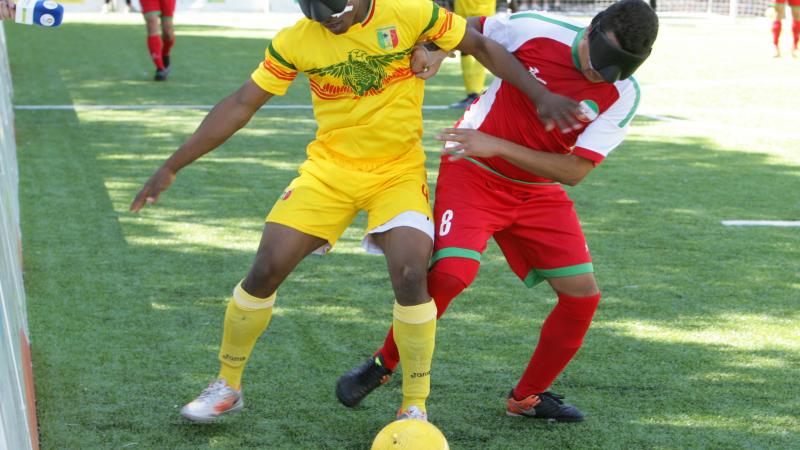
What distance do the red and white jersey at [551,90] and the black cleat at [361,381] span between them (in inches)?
38.6

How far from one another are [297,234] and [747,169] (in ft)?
22.4

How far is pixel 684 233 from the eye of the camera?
782cm

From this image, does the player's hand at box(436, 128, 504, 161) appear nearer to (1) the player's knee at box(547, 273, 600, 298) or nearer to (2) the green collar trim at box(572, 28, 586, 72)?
(2) the green collar trim at box(572, 28, 586, 72)

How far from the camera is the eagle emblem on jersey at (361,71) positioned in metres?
4.25

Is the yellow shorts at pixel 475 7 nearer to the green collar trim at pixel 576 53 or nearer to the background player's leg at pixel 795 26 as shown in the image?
the background player's leg at pixel 795 26

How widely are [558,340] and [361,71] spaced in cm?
139

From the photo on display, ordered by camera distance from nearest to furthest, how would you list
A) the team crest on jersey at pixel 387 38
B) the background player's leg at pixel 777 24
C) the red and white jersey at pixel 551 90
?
the team crest on jersey at pixel 387 38
the red and white jersey at pixel 551 90
the background player's leg at pixel 777 24

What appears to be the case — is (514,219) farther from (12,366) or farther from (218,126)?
(12,366)

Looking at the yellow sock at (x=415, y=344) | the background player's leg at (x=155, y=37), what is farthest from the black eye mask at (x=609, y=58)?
the background player's leg at (x=155, y=37)

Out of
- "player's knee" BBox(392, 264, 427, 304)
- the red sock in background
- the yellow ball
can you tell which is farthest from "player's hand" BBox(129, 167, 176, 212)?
the red sock in background

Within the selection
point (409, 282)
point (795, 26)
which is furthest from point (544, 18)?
point (795, 26)

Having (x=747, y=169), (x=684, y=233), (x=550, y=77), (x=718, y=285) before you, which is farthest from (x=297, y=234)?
(x=747, y=169)

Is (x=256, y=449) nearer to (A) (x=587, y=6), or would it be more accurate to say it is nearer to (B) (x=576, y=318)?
(B) (x=576, y=318)

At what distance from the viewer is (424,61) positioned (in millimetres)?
4383
